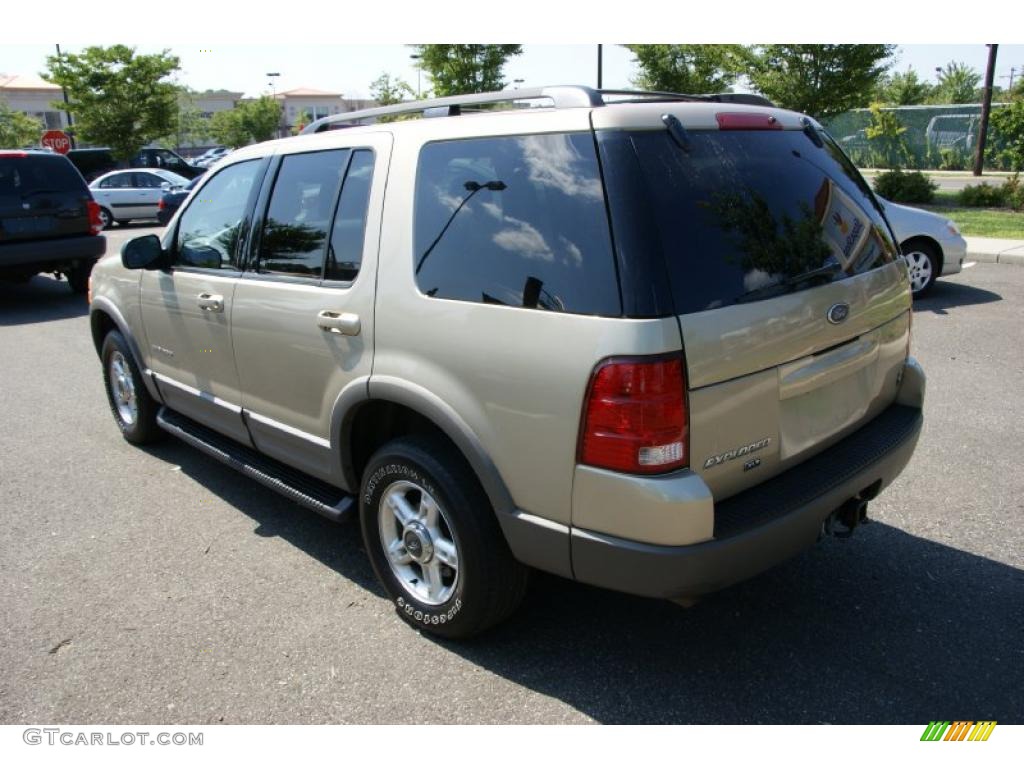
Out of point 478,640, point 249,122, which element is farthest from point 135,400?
point 249,122

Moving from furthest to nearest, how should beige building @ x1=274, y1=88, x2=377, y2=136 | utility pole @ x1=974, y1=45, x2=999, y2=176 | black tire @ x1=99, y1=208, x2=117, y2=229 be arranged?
beige building @ x1=274, y1=88, x2=377, y2=136 < utility pole @ x1=974, y1=45, x2=999, y2=176 < black tire @ x1=99, y1=208, x2=117, y2=229

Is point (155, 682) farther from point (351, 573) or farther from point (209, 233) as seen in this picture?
point (209, 233)

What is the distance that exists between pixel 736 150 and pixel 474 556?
65.6 inches

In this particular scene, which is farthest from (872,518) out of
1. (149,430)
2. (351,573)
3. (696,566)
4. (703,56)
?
(703,56)

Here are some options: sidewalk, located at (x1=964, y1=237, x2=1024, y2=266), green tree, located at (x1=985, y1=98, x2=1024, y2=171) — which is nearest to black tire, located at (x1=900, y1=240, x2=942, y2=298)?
sidewalk, located at (x1=964, y1=237, x2=1024, y2=266)

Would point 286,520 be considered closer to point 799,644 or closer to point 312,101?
point 799,644

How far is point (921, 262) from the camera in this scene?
8.91m

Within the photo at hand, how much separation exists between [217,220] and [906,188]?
55.8ft

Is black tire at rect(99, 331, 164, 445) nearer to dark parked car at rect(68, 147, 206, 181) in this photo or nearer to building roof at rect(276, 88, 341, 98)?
dark parked car at rect(68, 147, 206, 181)

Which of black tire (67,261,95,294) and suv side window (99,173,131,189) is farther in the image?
suv side window (99,173,131,189)

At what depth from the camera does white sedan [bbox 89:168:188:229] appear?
2147 centimetres

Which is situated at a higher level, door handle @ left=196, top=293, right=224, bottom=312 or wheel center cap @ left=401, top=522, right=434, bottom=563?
door handle @ left=196, top=293, right=224, bottom=312

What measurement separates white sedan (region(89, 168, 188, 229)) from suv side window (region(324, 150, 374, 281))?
20.3 metres

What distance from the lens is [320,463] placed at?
11.6 ft
